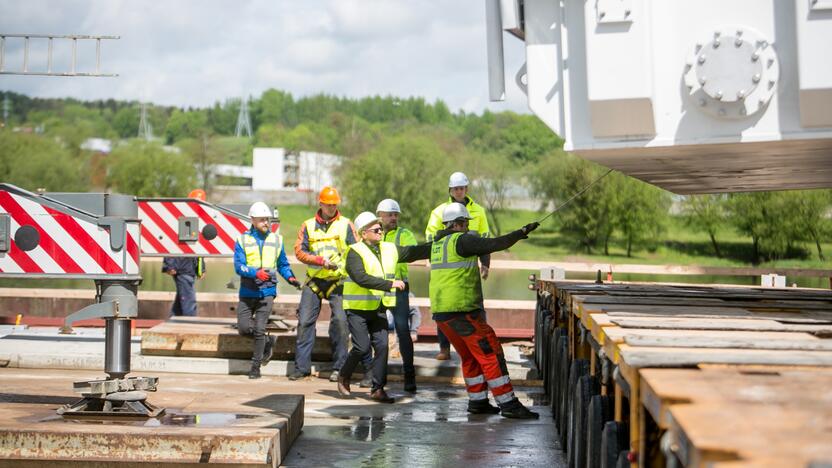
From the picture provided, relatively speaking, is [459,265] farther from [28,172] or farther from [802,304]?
[28,172]

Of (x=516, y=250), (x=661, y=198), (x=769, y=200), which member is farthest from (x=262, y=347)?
(x=516, y=250)

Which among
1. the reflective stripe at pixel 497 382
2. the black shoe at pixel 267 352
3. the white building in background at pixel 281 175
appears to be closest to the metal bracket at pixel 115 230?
the reflective stripe at pixel 497 382

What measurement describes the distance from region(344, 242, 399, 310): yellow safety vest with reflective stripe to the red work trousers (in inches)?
39.1

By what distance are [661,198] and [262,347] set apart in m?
46.4

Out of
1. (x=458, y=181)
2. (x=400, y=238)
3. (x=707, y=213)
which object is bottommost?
(x=400, y=238)

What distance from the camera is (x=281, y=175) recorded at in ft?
441

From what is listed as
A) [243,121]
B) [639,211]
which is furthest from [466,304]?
[243,121]

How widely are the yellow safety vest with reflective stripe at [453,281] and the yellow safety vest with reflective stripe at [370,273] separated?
874mm

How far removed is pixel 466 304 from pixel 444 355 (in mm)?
2958

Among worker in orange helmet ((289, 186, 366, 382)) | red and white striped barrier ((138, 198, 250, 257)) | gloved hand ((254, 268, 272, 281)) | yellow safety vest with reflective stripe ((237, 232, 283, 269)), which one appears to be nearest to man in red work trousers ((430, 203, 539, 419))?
worker in orange helmet ((289, 186, 366, 382))

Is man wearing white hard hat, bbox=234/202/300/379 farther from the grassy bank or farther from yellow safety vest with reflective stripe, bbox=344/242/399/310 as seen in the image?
the grassy bank

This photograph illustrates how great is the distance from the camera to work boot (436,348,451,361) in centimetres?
1194

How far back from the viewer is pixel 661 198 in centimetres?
5556

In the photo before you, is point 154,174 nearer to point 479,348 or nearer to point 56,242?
point 479,348
